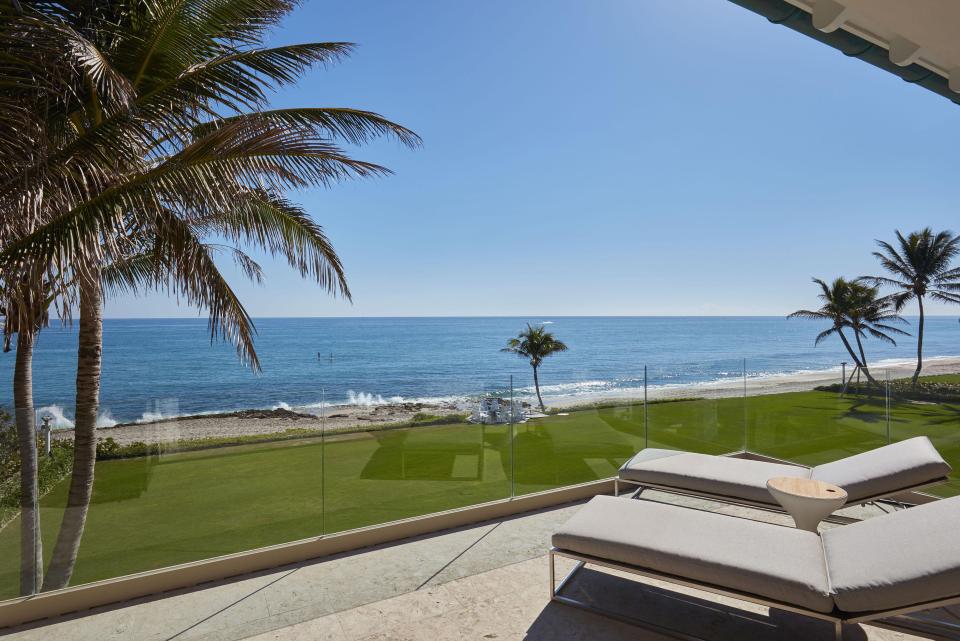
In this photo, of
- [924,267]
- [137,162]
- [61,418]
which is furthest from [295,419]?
[924,267]

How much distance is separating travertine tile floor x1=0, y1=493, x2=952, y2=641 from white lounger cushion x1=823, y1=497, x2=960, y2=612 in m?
0.45

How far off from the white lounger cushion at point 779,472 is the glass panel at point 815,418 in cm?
180

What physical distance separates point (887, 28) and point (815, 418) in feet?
13.5

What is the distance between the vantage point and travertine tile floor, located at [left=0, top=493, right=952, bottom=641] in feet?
7.48

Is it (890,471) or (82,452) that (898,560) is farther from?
(82,452)

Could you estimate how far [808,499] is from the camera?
261 cm

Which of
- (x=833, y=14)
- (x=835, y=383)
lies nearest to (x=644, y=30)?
(x=835, y=383)

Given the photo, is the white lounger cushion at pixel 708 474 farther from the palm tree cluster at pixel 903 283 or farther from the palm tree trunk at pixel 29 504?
the palm tree cluster at pixel 903 283

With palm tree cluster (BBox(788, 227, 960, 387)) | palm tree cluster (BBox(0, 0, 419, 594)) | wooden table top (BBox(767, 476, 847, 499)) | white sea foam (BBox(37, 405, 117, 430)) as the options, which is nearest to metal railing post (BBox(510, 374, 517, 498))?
palm tree cluster (BBox(0, 0, 419, 594))

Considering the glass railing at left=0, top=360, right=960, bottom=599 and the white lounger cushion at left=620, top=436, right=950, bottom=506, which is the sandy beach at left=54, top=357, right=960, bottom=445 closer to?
the glass railing at left=0, top=360, right=960, bottom=599

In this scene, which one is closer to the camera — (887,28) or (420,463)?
(887,28)

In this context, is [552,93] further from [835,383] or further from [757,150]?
[835,383]

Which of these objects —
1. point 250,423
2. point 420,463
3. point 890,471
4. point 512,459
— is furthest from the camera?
point 512,459

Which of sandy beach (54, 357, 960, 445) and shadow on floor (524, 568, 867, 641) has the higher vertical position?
sandy beach (54, 357, 960, 445)
